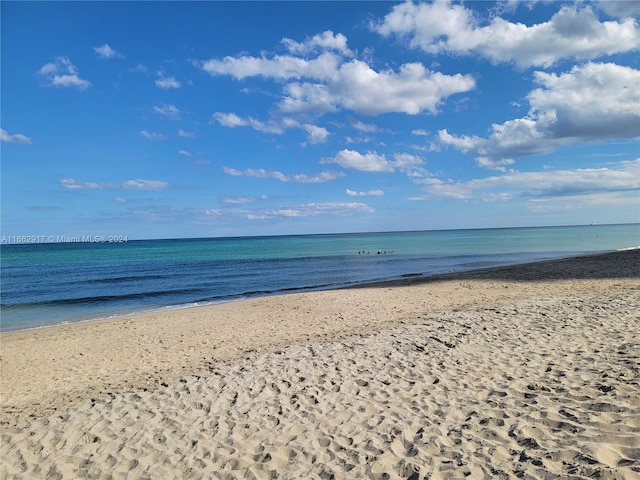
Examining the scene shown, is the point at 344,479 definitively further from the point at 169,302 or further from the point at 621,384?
the point at 169,302

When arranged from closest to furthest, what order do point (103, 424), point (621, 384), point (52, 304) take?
point (621, 384) → point (103, 424) → point (52, 304)

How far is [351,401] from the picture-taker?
5.99m

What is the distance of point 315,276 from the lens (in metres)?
30.4

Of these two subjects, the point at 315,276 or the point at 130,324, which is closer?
the point at 130,324

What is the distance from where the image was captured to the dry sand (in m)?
4.35

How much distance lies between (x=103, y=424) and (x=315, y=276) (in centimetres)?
2466

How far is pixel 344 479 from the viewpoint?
416 cm

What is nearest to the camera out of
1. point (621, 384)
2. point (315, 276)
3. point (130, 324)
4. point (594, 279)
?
point (621, 384)

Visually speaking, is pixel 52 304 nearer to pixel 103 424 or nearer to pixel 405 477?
pixel 103 424

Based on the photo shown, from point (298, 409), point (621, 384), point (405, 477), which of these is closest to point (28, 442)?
point (298, 409)

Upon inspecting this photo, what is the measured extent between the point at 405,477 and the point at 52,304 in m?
22.7

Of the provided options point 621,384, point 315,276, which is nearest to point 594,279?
point 621,384

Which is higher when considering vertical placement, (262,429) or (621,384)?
(621,384)

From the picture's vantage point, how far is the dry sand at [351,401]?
435cm
